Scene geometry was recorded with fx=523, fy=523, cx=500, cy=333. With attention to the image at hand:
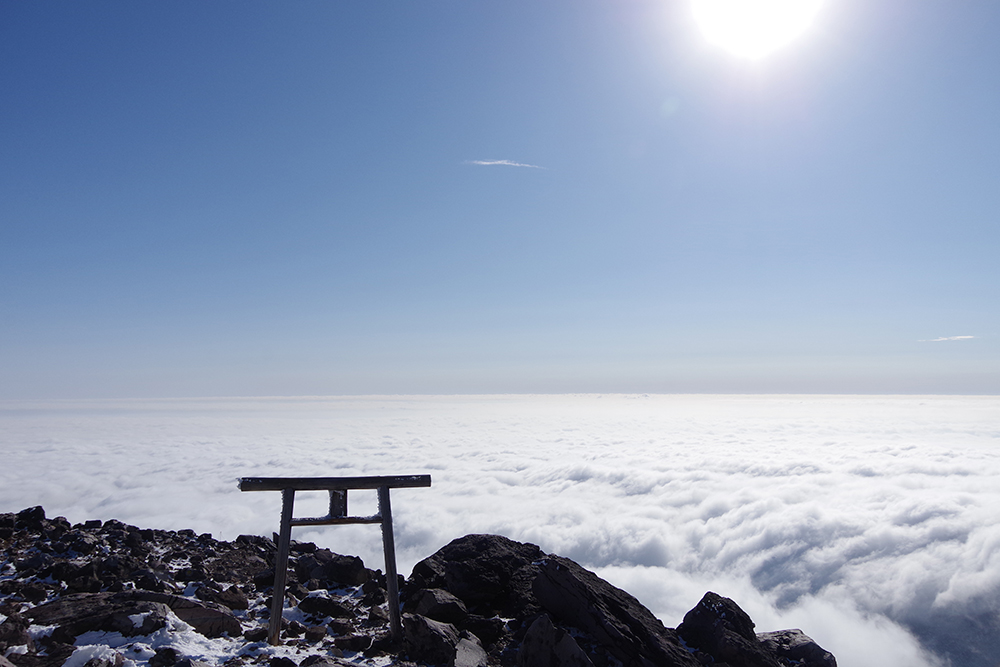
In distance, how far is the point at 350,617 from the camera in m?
9.50

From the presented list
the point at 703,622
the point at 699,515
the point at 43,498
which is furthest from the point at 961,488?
the point at 43,498

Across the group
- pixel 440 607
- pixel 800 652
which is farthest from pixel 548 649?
pixel 800 652

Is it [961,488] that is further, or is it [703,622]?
[961,488]

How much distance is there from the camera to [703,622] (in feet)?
31.7

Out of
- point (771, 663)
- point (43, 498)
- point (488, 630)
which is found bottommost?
point (43, 498)

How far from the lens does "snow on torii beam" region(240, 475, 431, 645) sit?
817 cm

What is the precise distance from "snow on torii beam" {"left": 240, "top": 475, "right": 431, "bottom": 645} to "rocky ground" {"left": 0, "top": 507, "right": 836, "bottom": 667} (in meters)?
0.44

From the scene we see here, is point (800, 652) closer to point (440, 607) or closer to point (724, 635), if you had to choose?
point (724, 635)

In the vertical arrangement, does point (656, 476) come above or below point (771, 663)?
below

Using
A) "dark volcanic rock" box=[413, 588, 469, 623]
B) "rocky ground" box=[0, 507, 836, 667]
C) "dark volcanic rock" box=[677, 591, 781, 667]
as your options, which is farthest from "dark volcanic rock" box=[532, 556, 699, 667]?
"dark volcanic rock" box=[413, 588, 469, 623]

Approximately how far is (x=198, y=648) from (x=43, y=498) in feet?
206

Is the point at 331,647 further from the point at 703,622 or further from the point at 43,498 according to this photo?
the point at 43,498

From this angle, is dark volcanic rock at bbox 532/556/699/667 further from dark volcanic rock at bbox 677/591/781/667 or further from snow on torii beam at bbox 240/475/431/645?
snow on torii beam at bbox 240/475/431/645

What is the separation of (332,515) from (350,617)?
95.8 inches
